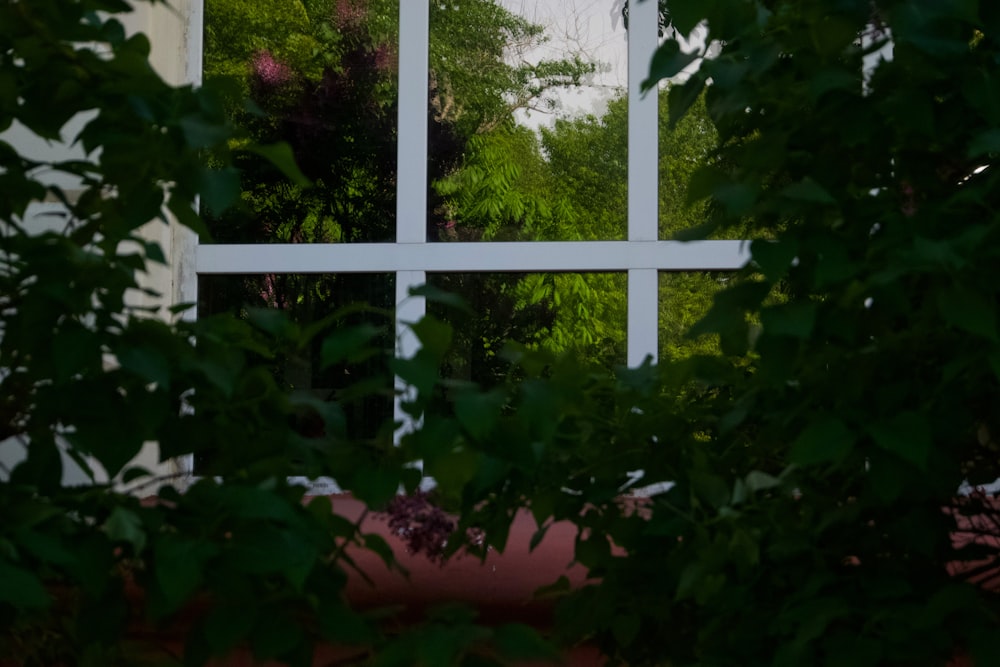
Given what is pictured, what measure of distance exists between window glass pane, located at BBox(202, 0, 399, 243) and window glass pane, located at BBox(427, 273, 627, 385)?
13.4 inches

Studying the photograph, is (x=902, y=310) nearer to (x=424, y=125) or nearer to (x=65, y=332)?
(x=65, y=332)

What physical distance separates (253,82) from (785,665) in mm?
2360

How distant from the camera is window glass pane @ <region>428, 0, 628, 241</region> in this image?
9.06ft

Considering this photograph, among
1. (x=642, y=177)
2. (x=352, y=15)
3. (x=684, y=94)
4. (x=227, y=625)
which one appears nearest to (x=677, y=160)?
(x=642, y=177)

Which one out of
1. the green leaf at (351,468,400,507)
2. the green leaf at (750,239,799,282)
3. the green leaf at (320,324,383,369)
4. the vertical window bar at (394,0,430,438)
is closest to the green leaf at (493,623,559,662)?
the green leaf at (351,468,400,507)

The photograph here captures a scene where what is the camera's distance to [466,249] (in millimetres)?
2729

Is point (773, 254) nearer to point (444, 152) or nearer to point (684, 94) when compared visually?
point (684, 94)

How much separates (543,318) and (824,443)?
1.82 metres

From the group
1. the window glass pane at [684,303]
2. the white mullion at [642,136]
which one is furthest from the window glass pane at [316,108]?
the window glass pane at [684,303]

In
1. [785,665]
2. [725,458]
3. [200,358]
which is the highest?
[200,358]

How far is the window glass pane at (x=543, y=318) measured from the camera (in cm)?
268

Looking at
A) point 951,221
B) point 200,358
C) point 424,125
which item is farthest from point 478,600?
point 424,125

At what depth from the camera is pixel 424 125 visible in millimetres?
2783

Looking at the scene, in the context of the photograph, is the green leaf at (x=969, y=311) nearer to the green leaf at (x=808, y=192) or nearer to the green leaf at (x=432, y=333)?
the green leaf at (x=808, y=192)
